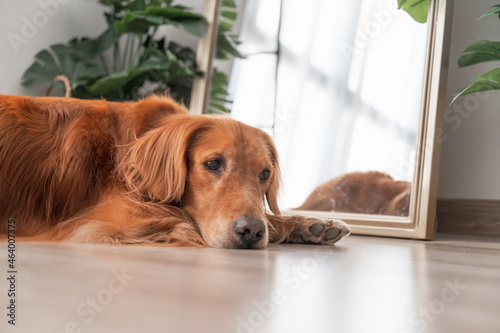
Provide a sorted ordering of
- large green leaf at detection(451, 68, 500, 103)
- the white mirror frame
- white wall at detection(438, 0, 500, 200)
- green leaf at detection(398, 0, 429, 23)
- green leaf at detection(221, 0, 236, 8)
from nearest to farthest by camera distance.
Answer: large green leaf at detection(451, 68, 500, 103) → the white mirror frame → green leaf at detection(398, 0, 429, 23) → white wall at detection(438, 0, 500, 200) → green leaf at detection(221, 0, 236, 8)

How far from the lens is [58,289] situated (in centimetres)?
84

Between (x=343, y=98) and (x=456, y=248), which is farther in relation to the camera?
(x=343, y=98)

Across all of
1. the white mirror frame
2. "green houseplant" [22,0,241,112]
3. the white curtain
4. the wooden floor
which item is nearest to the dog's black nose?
the wooden floor

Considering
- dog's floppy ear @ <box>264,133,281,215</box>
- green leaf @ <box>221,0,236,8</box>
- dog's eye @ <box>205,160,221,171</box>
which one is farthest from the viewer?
green leaf @ <box>221,0,236,8</box>

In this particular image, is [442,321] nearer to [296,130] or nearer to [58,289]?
[58,289]

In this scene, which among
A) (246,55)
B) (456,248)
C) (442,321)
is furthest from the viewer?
(246,55)

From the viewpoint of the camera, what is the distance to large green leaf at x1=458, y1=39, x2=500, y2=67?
233cm

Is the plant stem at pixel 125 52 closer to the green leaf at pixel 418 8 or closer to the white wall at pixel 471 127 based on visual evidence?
the green leaf at pixel 418 8

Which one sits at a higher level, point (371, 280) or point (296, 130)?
point (296, 130)

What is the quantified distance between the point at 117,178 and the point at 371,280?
109 centimetres

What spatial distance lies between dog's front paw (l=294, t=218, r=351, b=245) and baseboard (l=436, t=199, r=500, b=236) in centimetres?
127

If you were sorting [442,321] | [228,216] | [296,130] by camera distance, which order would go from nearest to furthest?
[442,321] < [228,216] < [296,130]

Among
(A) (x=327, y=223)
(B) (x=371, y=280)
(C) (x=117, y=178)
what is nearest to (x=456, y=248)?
(A) (x=327, y=223)

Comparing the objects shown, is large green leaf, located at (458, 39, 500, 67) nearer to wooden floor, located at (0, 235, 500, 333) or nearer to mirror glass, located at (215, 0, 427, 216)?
mirror glass, located at (215, 0, 427, 216)
